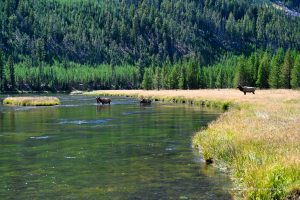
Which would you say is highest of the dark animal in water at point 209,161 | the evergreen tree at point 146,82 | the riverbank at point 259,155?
the evergreen tree at point 146,82

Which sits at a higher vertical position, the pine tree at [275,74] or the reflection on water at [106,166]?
the pine tree at [275,74]

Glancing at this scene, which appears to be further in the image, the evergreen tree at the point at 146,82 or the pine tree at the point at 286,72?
the evergreen tree at the point at 146,82

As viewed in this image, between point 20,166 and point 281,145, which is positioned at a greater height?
point 281,145

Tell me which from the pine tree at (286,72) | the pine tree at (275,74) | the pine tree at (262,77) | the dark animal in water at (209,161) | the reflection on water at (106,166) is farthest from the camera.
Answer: the pine tree at (262,77)

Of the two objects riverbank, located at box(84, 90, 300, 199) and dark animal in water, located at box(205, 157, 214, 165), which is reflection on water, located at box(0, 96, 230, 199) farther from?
riverbank, located at box(84, 90, 300, 199)

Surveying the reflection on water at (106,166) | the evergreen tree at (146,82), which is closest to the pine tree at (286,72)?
the evergreen tree at (146,82)

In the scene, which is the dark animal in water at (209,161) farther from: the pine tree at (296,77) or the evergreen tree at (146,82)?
the evergreen tree at (146,82)

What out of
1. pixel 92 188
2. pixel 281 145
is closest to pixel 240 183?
pixel 281 145

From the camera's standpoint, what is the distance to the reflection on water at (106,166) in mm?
19469

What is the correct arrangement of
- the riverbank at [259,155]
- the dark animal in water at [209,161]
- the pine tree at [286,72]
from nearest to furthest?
the riverbank at [259,155]
the dark animal in water at [209,161]
the pine tree at [286,72]

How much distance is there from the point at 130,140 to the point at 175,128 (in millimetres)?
8849

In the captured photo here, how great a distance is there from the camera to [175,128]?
4409cm

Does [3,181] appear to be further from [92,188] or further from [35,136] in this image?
[35,136]

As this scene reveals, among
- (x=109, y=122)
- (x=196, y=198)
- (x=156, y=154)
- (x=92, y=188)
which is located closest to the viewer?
(x=196, y=198)
